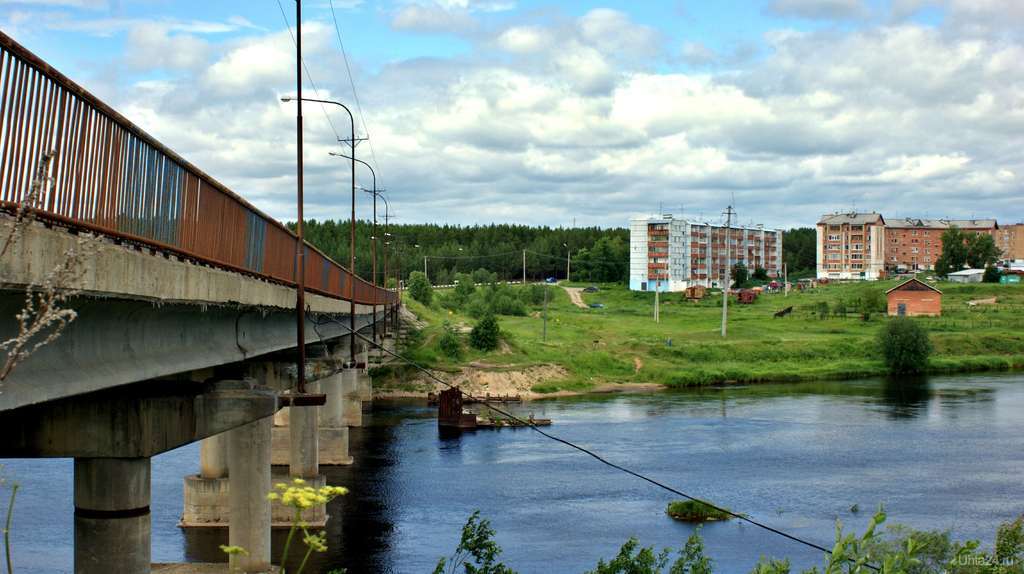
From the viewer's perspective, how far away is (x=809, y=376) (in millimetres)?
101312

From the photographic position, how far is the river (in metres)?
36.6

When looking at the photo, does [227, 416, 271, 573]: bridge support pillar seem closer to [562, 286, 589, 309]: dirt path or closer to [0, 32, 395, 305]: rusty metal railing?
[0, 32, 395, 305]: rusty metal railing

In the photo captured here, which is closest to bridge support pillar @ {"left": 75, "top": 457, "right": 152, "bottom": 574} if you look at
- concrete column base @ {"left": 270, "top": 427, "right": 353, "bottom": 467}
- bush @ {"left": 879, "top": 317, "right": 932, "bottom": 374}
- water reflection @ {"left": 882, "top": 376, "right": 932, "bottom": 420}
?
concrete column base @ {"left": 270, "top": 427, "right": 353, "bottom": 467}

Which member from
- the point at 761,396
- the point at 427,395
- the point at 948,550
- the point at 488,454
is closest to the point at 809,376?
the point at 761,396

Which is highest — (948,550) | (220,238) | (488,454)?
(220,238)

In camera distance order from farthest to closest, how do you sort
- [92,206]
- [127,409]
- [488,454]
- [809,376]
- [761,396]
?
[809,376]
[761,396]
[488,454]
[127,409]
[92,206]

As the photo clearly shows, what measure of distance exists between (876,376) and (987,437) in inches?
1655

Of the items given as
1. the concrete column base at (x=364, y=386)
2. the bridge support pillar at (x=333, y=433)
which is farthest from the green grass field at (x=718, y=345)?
the bridge support pillar at (x=333, y=433)

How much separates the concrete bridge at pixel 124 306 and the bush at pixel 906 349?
85.8 metres

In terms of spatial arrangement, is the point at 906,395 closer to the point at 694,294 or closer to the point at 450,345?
the point at 450,345

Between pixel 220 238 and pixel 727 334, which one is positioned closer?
pixel 220 238

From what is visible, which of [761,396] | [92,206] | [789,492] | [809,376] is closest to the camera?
[92,206]

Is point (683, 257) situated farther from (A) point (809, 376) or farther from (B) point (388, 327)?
(B) point (388, 327)

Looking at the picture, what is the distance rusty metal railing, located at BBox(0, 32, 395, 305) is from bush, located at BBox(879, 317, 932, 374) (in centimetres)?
9261
